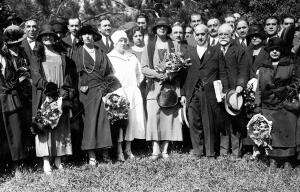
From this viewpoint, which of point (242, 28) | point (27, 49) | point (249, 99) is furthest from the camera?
point (242, 28)

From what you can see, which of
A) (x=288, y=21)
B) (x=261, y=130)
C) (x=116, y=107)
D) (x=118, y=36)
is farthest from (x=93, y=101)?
(x=288, y=21)

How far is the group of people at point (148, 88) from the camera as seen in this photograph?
25.5ft

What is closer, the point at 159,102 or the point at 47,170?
the point at 47,170

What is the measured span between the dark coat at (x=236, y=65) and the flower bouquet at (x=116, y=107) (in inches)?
71.5

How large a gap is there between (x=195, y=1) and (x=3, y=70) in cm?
594

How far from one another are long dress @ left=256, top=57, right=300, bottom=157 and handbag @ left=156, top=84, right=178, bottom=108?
1558 mm

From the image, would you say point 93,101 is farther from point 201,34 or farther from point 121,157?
point 201,34

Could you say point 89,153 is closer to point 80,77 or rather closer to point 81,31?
point 80,77

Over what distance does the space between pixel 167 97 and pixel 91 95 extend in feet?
4.23

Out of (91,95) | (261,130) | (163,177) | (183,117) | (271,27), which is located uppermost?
(271,27)

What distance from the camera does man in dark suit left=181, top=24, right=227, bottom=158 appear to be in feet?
28.0

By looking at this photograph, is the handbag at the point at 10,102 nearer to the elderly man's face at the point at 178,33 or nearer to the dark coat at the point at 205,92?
the dark coat at the point at 205,92

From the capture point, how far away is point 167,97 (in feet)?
28.5

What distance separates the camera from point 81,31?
8.44m
